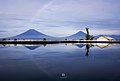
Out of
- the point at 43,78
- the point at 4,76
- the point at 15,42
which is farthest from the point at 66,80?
the point at 15,42

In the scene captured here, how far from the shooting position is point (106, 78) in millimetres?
16969

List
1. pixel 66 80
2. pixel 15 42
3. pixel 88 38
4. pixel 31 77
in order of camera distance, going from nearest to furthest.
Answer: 1. pixel 66 80
2. pixel 31 77
3. pixel 15 42
4. pixel 88 38

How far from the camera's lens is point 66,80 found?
16.2 meters

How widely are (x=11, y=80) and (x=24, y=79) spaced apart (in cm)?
95

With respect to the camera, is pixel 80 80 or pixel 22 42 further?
pixel 22 42

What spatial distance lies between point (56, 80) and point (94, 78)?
9.76 ft

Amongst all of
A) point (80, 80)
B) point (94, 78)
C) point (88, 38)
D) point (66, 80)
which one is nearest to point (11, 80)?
point (66, 80)

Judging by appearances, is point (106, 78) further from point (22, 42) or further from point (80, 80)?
point (22, 42)

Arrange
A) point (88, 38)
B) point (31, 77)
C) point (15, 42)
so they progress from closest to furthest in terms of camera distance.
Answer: point (31, 77) < point (15, 42) < point (88, 38)

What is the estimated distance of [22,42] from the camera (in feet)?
255

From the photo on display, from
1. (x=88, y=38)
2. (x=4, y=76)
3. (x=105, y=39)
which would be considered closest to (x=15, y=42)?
(x=88, y=38)

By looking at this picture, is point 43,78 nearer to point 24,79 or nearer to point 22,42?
point 24,79

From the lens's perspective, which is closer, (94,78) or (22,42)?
(94,78)

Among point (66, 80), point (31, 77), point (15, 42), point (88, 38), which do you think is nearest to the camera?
point (66, 80)
